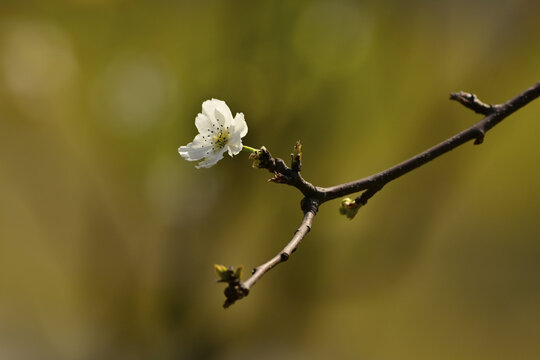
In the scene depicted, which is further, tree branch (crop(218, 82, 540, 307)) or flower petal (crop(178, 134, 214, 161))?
flower petal (crop(178, 134, 214, 161))

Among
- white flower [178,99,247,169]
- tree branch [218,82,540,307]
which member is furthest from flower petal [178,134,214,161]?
tree branch [218,82,540,307]

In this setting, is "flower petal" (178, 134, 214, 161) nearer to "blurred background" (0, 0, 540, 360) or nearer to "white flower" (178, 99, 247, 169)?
"white flower" (178, 99, 247, 169)

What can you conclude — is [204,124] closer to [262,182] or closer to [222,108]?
[222,108]

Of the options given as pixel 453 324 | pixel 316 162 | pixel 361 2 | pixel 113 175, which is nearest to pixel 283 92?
pixel 316 162

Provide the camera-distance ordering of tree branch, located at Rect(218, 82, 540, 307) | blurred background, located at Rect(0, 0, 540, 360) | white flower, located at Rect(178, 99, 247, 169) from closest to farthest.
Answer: tree branch, located at Rect(218, 82, 540, 307) → white flower, located at Rect(178, 99, 247, 169) → blurred background, located at Rect(0, 0, 540, 360)

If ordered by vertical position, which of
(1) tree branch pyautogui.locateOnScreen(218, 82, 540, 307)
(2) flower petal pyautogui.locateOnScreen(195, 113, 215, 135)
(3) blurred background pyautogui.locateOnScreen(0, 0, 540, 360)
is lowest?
(1) tree branch pyautogui.locateOnScreen(218, 82, 540, 307)

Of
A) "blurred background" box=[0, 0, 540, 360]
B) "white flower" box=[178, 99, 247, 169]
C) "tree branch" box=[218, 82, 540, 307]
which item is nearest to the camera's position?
"tree branch" box=[218, 82, 540, 307]

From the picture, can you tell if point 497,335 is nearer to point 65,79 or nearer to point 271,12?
point 271,12
